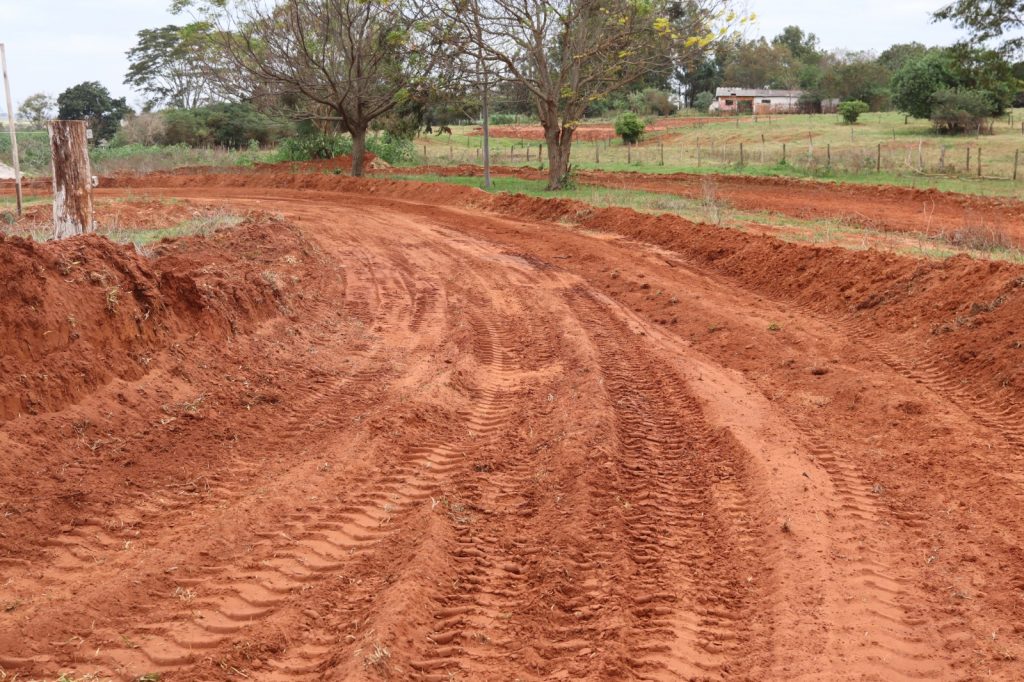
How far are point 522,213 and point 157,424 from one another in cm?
1638

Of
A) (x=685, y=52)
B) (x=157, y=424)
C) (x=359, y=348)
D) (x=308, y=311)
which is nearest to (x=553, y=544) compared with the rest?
(x=157, y=424)

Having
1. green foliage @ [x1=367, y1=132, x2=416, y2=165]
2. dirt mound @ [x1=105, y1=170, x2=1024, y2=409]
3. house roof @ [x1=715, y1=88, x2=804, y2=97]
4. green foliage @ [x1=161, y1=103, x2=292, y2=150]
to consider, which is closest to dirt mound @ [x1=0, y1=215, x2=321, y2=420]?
dirt mound @ [x1=105, y1=170, x2=1024, y2=409]

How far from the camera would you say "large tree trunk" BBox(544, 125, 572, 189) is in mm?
27797

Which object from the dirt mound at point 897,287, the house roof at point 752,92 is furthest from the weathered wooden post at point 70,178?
the house roof at point 752,92

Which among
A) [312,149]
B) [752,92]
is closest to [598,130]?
[752,92]

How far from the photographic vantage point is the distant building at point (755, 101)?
7775 centimetres

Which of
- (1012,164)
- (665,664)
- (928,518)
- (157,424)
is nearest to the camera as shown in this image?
(665,664)

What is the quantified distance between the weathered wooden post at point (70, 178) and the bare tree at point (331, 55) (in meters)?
19.3

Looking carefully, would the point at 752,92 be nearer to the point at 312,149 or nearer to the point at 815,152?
the point at 815,152

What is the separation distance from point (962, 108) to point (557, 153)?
26476 mm

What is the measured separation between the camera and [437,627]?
419 centimetres

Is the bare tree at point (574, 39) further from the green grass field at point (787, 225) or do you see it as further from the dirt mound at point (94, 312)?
the dirt mound at point (94, 312)

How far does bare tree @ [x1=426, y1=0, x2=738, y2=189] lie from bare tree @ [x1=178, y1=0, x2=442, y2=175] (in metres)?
3.73

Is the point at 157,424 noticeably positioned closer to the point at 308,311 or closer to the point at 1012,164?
the point at 308,311
